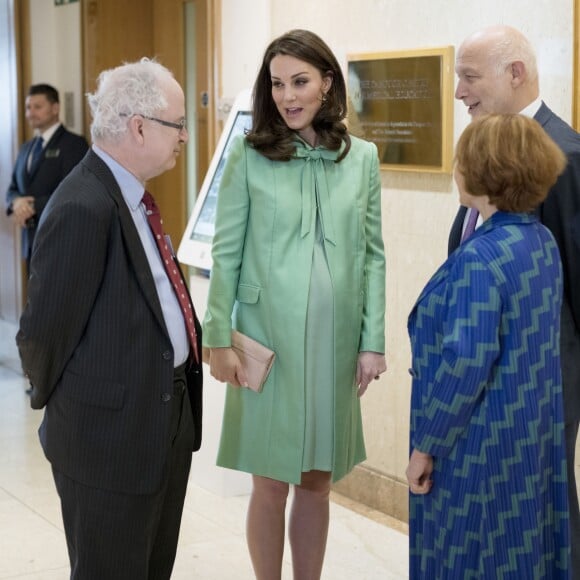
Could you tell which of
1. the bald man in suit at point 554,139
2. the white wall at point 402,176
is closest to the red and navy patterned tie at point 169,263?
the bald man in suit at point 554,139

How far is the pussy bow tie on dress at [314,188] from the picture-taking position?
2.98 meters

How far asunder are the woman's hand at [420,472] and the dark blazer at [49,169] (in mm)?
4755

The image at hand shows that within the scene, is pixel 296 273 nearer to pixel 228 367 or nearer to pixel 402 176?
pixel 228 367

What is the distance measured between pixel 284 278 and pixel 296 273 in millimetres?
37

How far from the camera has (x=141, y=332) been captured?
2.40 meters

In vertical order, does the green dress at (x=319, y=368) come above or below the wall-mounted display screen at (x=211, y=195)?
below

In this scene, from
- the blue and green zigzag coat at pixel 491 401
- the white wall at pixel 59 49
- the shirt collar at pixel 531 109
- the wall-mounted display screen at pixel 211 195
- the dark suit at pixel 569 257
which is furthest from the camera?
the white wall at pixel 59 49

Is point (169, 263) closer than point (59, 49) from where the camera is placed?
Yes

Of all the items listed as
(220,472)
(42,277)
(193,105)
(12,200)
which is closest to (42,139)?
(12,200)

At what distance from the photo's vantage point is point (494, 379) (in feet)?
7.57

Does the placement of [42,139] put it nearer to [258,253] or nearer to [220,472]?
[220,472]

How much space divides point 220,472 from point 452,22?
214 centimetres

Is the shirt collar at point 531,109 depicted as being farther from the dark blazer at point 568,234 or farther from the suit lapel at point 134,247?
the suit lapel at point 134,247

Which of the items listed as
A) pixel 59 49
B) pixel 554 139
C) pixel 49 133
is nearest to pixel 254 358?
pixel 554 139
